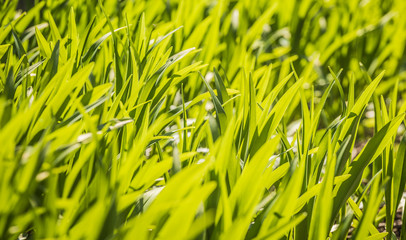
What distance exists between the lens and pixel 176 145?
734mm

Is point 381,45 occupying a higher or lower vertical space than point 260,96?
lower

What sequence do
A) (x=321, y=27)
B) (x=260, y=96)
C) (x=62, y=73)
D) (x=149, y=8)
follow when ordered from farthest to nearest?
(x=321, y=27) → (x=149, y=8) → (x=260, y=96) → (x=62, y=73)

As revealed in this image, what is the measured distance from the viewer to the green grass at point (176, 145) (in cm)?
59

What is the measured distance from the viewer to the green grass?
59 cm

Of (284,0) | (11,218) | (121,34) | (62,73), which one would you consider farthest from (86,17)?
(11,218)

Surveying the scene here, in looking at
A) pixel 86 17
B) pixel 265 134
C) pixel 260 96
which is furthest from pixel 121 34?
pixel 265 134

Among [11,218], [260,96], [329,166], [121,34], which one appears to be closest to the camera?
[11,218]

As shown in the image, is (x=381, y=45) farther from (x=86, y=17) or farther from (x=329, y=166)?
(x=329, y=166)

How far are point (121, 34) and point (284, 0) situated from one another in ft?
2.69

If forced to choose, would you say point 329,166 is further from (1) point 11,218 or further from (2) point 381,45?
(2) point 381,45

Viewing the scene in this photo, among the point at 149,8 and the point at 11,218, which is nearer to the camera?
the point at 11,218

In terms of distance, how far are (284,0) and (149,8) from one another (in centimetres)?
63

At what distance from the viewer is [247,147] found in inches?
34.4

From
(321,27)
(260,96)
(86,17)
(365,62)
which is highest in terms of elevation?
(86,17)
